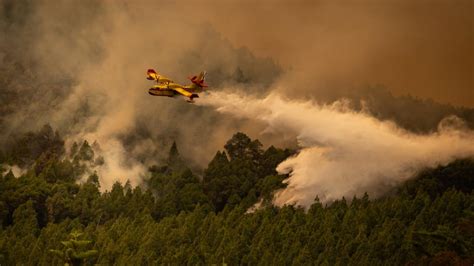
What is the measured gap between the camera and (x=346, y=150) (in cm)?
13062

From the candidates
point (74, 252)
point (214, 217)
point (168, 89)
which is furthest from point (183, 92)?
point (214, 217)

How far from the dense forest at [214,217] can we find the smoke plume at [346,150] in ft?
5.26

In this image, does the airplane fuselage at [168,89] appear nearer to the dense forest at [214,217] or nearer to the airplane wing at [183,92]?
the airplane wing at [183,92]

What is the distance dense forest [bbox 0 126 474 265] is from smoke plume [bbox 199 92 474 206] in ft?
5.26

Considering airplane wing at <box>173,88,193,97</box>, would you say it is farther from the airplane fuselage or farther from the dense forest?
the dense forest

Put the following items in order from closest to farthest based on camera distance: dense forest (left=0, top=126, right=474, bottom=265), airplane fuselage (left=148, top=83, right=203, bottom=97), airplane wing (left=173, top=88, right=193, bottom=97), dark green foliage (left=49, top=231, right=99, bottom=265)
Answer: airplane wing (left=173, top=88, right=193, bottom=97)
airplane fuselage (left=148, top=83, right=203, bottom=97)
dense forest (left=0, top=126, right=474, bottom=265)
dark green foliage (left=49, top=231, right=99, bottom=265)

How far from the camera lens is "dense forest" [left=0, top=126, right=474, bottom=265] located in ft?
365

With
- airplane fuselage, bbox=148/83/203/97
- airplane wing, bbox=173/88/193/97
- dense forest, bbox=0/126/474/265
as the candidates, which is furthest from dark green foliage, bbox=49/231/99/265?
airplane wing, bbox=173/88/193/97

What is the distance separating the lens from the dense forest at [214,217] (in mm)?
111375

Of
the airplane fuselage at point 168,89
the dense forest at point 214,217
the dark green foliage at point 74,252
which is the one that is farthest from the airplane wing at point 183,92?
the dark green foliage at point 74,252

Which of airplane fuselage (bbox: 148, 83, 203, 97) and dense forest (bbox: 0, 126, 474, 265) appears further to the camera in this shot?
dense forest (bbox: 0, 126, 474, 265)

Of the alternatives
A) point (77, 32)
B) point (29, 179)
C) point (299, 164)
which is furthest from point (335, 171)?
point (77, 32)

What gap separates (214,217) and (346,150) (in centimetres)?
1415

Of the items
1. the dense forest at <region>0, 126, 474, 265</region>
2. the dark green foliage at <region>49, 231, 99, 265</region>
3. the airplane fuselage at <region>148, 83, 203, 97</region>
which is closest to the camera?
the airplane fuselage at <region>148, 83, 203, 97</region>
